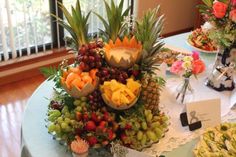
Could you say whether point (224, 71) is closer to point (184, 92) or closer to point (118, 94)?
point (184, 92)

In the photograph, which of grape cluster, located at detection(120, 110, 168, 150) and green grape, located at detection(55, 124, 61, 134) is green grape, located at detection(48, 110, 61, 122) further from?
grape cluster, located at detection(120, 110, 168, 150)

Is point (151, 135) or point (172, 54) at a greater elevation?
point (172, 54)

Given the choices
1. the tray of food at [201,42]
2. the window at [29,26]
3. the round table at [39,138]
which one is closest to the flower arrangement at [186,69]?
the round table at [39,138]

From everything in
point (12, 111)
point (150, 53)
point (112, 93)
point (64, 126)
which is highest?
point (150, 53)

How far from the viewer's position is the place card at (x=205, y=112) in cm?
131

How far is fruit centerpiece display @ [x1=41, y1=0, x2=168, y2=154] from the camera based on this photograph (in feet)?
3.69

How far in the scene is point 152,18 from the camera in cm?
125

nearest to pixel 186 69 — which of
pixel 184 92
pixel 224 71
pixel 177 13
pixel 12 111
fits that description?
pixel 184 92

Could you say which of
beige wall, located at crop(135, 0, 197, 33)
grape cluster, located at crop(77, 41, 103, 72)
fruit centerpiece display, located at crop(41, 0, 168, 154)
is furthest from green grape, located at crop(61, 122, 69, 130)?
beige wall, located at crop(135, 0, 197, 33)

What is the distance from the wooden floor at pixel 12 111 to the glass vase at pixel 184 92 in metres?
1.17

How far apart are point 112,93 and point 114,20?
0.32 m

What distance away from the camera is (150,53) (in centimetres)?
123

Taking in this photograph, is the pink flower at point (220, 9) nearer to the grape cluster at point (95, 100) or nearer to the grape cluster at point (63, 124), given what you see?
the grape cluster at point (95, 100)

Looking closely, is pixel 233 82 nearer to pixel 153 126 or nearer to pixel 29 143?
pixel 153 126
